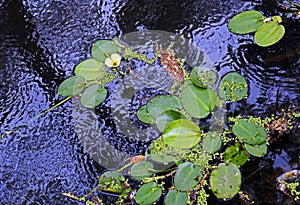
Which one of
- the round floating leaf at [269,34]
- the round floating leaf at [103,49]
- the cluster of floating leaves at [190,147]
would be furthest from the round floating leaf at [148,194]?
the round floating leaf at [269,34]

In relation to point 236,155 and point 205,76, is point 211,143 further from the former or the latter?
point 205,76

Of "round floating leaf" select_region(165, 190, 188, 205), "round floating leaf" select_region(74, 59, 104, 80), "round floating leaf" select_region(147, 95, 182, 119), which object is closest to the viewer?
"round floating leaf" select_region(165, 190, 188, 205)

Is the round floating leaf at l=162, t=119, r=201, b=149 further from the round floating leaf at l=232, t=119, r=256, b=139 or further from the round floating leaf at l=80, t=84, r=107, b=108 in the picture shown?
the round floating leaf at l=80, t=84, r=107, b=108

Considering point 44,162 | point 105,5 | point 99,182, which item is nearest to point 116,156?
point 99,182

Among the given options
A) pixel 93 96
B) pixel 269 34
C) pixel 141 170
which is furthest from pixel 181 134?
pixel 269 34

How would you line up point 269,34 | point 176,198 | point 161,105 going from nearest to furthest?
point 176,198
point 161,105
point 269,34

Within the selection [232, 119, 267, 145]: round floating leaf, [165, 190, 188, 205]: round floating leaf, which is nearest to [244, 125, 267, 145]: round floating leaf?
[232, 119, 267, 145]: round floating leaf

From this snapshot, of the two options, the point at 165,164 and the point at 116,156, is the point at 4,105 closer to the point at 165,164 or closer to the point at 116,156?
the point at 116,156
